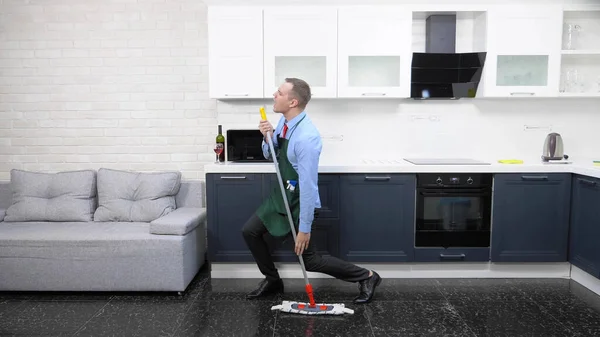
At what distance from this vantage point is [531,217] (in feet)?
11.9

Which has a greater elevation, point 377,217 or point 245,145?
point 245,145

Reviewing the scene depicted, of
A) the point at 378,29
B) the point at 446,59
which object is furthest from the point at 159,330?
the point at 446,59

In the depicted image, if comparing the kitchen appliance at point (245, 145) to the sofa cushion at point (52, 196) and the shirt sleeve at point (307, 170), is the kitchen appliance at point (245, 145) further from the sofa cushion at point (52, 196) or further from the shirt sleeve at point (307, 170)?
the sofa cushion at point (52, 196)

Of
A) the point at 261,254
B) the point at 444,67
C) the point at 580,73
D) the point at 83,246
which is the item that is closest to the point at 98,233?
the point at 83,246

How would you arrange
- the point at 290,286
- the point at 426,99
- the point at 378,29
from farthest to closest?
1. the point at 426,99
2. the point at 378,29
3. the point at 290,286

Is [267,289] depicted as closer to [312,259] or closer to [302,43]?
[312,259]

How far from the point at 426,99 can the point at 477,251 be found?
55.0 inches

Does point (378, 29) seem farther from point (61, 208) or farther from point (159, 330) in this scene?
point (61, 208)

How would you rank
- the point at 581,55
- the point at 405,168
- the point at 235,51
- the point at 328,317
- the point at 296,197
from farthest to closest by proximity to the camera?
the point at 581,55 → the point at 235,51 → the point at 405,168 → the point at 296,197 → the point at 328,317

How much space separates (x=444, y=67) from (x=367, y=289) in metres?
1.99

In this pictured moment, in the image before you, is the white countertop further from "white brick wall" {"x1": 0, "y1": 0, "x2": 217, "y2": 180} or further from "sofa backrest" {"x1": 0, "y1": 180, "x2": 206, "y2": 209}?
"white brick wall" {"x1": 0, "y1": 0, "x2": 217, "y2": 180}

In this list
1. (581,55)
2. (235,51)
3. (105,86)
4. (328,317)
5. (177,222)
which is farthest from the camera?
(105,86)

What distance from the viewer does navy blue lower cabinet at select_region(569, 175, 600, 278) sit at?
3275mm

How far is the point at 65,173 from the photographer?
3.93 metres
